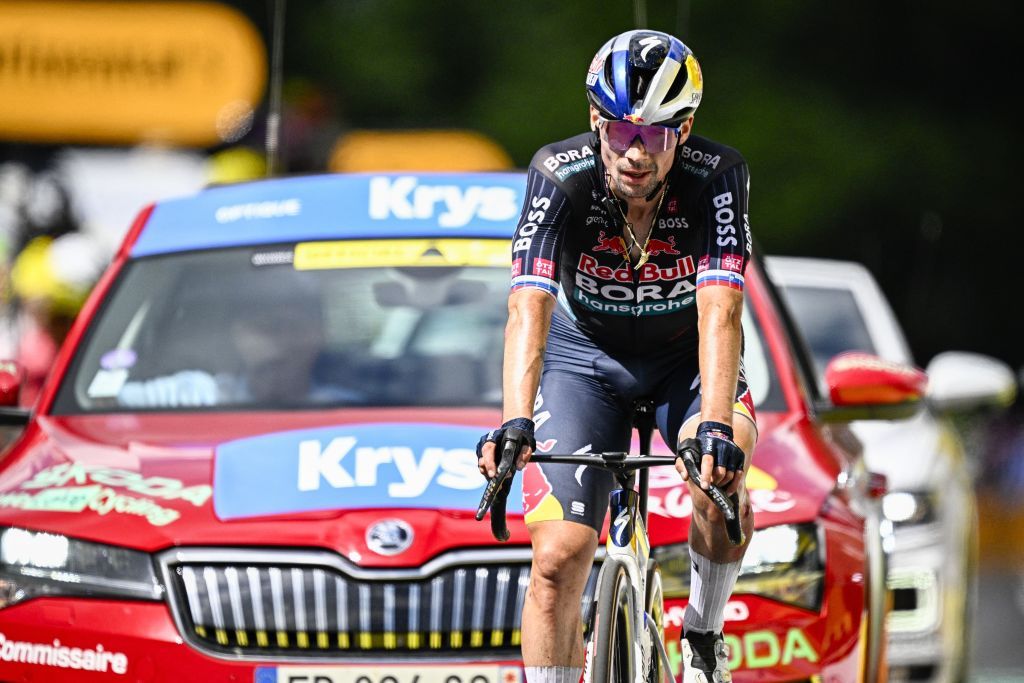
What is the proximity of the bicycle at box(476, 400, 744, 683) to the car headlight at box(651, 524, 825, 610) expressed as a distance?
23cm

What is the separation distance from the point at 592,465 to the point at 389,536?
0.76 m

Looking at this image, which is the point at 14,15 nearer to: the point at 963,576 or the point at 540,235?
the point at 963,576

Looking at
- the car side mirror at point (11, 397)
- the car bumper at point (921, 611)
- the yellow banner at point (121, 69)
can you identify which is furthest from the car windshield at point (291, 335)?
the yellow banner at point (121, 69)

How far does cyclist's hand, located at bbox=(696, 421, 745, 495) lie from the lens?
4.26 metres

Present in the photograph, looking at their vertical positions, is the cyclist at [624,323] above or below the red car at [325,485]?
above

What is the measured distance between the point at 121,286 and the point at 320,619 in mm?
1990

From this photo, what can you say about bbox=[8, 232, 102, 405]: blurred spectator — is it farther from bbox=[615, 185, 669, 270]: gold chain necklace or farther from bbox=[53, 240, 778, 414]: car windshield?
bbox=[615, 185, 669, 270]: gold chain necklace

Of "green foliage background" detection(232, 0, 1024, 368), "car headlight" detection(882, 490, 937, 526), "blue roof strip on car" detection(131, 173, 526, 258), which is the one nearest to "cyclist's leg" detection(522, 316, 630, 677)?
"blue roof strip on car" detection(131, 173, 526, 258)

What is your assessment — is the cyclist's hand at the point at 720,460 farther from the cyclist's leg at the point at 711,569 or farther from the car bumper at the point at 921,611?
the car bumper at the point at 921,611

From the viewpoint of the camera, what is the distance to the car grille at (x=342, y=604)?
484 cm

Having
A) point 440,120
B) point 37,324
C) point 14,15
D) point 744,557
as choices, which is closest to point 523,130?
point 440,120

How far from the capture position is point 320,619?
4871 mm

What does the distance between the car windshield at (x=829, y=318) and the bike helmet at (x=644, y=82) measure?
530cm

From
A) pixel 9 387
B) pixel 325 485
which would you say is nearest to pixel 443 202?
pixel 9 387
